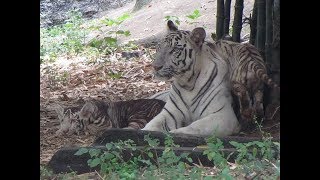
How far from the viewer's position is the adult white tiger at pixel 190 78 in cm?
358

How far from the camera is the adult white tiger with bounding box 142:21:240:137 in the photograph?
3.58m

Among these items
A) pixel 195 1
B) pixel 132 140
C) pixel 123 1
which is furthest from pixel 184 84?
pixel 123 1

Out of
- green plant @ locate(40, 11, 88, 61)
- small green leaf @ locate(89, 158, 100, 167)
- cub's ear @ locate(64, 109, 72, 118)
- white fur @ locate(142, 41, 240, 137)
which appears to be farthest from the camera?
green plant @ locate(40, 11, 88, 61)

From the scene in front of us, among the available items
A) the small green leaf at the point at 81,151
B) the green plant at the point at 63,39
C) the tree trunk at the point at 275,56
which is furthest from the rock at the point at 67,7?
the small green leaf at the point at 81,151

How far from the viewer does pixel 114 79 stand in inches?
210

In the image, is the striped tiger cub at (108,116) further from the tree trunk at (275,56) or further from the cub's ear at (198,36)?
the tree trunk at (275,56)

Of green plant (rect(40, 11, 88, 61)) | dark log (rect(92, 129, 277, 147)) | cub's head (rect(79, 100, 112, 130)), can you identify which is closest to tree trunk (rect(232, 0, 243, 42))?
cub's head (rect(79, 100, 112, 130))

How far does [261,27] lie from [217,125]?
670 mm

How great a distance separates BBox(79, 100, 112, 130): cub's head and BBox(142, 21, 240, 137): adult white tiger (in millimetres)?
299

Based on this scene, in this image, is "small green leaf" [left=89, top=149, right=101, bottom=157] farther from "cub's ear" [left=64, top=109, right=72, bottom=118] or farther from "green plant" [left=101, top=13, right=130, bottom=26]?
"green plant" [left=101, top=13, right=130, bottom=26]

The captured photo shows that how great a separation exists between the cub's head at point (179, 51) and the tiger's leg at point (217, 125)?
30cm

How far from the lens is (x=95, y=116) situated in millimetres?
3758

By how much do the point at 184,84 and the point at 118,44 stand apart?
3033mm
